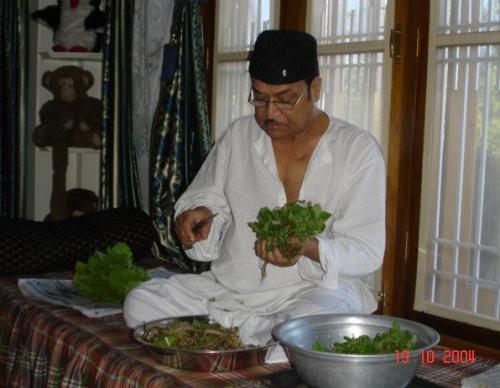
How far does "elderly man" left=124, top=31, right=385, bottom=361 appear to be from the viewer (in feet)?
7.10

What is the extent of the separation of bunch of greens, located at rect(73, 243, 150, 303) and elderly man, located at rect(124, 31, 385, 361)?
39cm

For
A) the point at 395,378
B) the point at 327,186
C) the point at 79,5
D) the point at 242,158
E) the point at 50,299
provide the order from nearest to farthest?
the point at 395,378 → the point at 327,186 → the point at 242,158 → the point at 50,299 → the point at 79,5

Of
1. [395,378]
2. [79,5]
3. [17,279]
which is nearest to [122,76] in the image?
[79,5]

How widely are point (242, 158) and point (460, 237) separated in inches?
35.1

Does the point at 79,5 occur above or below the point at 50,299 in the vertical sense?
above

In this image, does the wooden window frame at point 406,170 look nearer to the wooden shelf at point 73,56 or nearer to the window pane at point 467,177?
the window pane at point 467,177

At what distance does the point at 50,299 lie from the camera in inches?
104

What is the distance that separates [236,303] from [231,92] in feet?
5.66

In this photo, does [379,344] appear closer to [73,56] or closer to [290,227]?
[290,227]

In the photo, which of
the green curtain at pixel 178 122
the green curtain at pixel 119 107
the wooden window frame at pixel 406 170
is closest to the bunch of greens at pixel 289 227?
the wooden window frame at pixel 406 170

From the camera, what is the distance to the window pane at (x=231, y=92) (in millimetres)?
3727

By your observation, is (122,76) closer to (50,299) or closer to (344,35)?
(344,35)

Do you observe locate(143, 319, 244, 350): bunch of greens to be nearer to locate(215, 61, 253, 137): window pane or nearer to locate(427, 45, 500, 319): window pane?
locate(427, 45, 500, 319): window pane

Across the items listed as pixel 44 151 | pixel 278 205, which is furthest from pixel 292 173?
pixel 44 151
